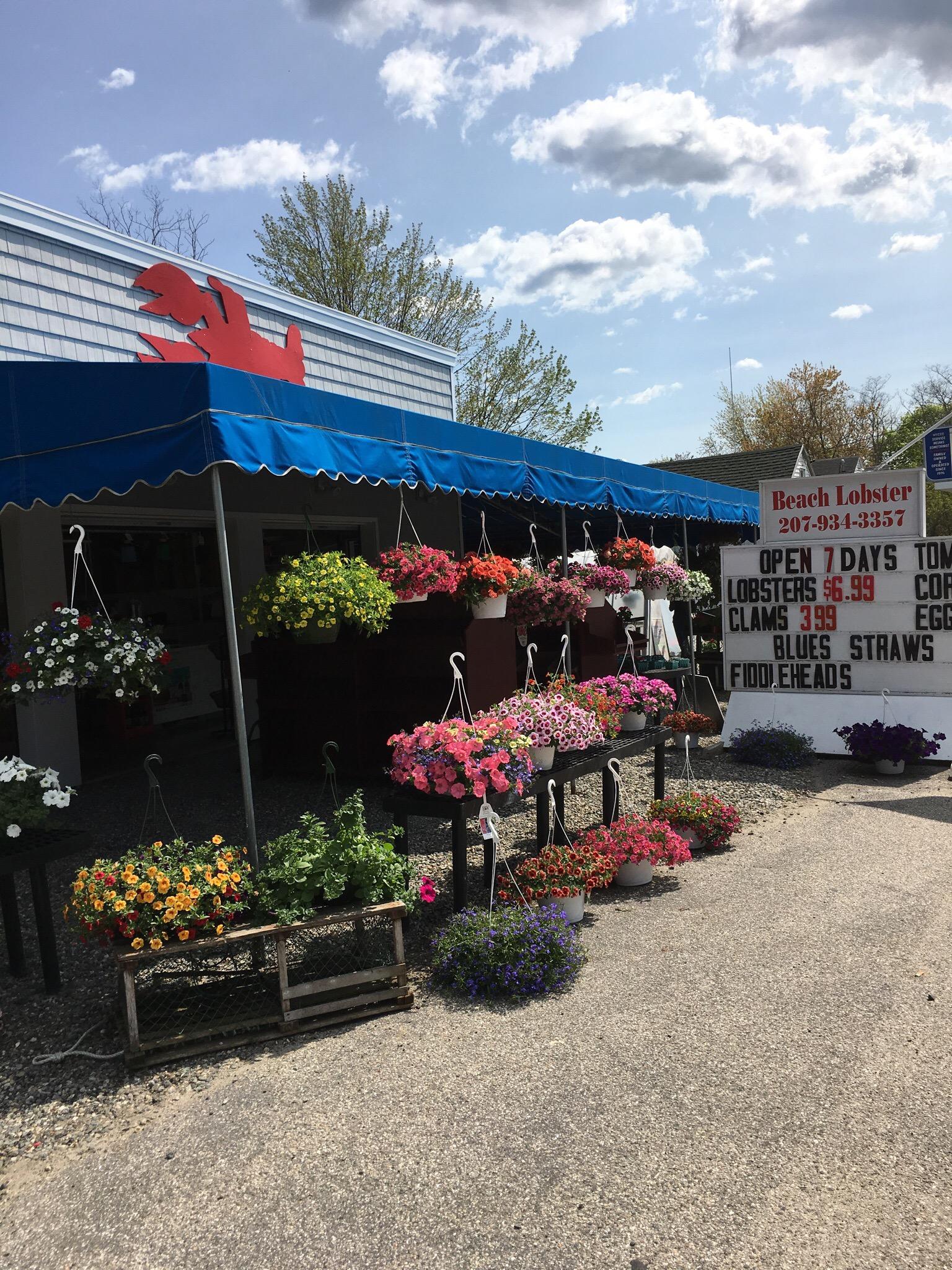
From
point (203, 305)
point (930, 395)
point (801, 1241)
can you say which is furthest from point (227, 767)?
point (930, 395)

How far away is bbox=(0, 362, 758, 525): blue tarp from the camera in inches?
164

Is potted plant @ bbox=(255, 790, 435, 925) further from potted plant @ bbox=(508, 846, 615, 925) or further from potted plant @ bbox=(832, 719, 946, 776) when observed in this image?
potted plant @ bbox=(832, 719, 946, 776)

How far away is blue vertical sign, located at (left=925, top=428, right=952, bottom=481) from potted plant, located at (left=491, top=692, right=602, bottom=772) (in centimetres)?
1634

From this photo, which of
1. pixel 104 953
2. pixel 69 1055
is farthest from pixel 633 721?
pixel 69 1055

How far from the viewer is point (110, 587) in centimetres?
968

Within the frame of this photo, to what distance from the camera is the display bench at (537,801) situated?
4.46 meters

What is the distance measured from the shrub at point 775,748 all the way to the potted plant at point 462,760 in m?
4.30

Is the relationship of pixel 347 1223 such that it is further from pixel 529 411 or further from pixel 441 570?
pixel 529 411

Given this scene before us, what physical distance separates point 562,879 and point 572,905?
14 cm

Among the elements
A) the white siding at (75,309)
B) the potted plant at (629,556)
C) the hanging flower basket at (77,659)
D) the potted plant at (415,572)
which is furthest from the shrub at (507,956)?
the potted plant at (629,556)

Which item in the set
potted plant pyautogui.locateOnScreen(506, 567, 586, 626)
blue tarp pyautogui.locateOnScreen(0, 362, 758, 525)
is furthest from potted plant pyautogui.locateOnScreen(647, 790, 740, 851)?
blue tarp pyautogui.locateOnScreen(0, 362, 758, 525)

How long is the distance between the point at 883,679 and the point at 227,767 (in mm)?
6327

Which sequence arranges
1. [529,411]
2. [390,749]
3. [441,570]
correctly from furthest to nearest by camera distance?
[529,411]
[390,749]
[441,570]

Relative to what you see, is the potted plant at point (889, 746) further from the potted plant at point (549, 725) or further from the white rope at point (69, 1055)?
the white rope at point (69, 1055)
